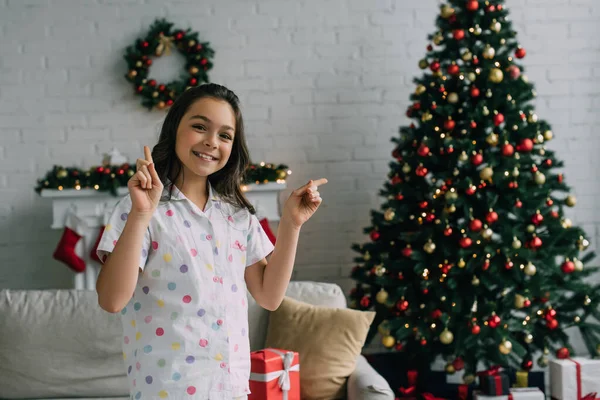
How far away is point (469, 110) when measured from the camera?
318cm

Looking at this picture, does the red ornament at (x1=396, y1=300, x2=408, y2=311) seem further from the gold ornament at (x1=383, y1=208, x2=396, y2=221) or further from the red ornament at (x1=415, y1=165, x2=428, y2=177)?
the red ornament at (x1=415, y1=165, x2=428, y2=177)

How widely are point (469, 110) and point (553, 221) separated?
0.62 m

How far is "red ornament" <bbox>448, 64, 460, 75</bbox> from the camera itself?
3182mm

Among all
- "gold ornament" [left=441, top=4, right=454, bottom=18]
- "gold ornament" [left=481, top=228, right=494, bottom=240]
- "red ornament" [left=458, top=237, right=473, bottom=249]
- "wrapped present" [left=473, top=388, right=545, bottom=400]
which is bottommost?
"wrapped present" [left=473, top=388, right=545, bottom=400]

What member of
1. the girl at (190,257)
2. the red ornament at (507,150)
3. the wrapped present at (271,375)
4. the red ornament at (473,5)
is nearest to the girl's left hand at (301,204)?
the girl at (190,257)

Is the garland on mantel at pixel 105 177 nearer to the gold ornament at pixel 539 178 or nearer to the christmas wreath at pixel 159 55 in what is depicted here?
the christmas wreath at pixel 159 55

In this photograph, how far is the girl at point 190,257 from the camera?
4.30ft

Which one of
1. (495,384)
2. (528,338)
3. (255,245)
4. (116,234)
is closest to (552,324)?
(528,338)

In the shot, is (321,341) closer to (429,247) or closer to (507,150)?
(429,247)

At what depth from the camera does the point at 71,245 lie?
3.53m

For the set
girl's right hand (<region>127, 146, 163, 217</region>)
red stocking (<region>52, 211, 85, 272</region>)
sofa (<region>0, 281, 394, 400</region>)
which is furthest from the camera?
red stocking (<region>52, 211, 85, 272</region>)

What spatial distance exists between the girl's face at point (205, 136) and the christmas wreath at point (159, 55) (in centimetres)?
238

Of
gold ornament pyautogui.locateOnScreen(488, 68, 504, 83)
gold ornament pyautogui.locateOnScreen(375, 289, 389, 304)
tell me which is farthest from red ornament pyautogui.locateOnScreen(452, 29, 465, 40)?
gold ornament pyautogui.locateOnScreen(375, 289, 389, 304)

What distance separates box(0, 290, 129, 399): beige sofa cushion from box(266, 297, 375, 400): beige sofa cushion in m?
0.63
